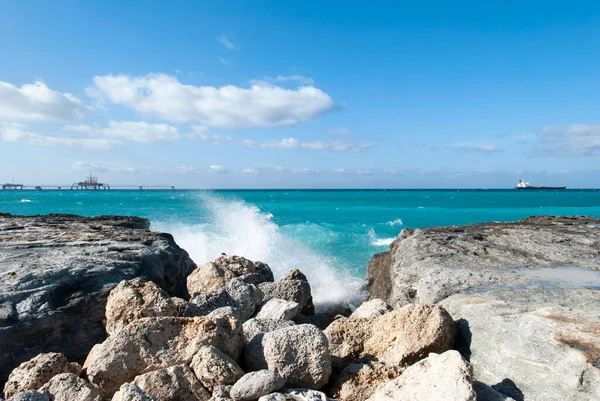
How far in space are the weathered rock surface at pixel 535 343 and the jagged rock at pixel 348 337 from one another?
2.97 feet

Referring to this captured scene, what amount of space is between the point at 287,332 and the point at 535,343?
77.8 inches

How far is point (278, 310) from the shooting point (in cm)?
488

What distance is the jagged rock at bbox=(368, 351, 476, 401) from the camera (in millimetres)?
2770

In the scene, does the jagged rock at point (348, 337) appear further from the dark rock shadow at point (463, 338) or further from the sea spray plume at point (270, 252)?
the sea spray plume at point (270, 252)

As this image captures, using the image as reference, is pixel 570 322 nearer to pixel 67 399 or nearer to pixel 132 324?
pixel 132 324

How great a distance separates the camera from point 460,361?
115 inches

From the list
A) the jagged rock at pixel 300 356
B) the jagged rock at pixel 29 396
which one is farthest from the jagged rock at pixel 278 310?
the jagged rock at pixel 29 396

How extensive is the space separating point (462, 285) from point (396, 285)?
3.39ft

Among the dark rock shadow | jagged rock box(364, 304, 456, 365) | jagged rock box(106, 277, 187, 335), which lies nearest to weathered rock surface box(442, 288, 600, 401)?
the dark rock shadow

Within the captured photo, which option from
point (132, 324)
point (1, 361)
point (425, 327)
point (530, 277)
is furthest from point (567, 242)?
point (1, 361)

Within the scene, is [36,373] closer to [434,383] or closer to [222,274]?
[222,274]

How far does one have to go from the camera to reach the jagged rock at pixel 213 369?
325 cm

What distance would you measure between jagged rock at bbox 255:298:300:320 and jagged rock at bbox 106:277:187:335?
3.16 feet

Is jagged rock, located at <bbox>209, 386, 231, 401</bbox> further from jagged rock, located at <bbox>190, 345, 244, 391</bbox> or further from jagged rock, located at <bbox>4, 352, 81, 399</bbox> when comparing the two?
jagged rock, located at <bbox>4, 352, 81, 399</bbox>
